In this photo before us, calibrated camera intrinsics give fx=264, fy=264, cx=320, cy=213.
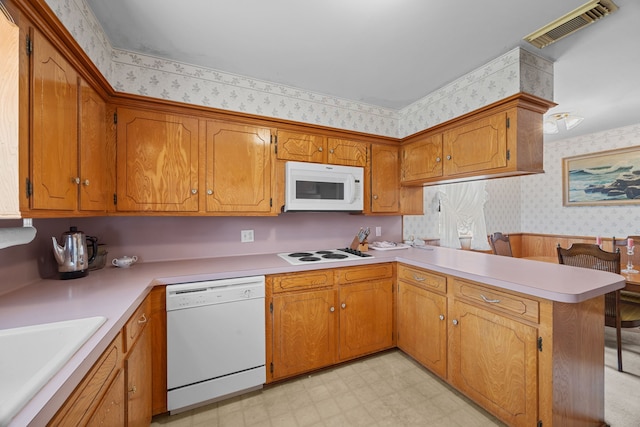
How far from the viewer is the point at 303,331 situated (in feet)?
6.66

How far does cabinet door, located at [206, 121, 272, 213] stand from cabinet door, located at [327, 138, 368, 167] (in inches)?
23.5

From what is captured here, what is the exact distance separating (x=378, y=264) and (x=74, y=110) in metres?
2.24

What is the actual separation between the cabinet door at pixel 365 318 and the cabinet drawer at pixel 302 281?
Result: 0.17 metres

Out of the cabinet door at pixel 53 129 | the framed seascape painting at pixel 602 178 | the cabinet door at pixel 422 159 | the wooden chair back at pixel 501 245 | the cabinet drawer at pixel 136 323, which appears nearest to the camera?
the cabinet door at pixel 53 129

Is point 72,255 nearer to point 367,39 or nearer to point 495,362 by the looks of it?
point 367,39

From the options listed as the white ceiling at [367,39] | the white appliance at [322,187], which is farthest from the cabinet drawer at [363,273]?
the white ceiling at [367,39]

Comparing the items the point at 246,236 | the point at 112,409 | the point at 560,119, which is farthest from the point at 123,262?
the point at 560,119

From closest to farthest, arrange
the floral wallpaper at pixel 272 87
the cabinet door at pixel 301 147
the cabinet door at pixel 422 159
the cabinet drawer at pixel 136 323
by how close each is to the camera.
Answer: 1. the cabinet drawer at pixel 136 323
2. the floral wallpaper at pixel 272 87
3. the cabinet door at pixel 301 147
4. the cabinet door at pixel 422 159

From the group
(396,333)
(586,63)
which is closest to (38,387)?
(396,333)

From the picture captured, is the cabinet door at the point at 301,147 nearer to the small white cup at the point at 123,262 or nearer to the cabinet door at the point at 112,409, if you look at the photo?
the small white cup at the point at 123,262

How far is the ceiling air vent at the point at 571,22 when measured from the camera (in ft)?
4.81

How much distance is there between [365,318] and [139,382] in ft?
5.26

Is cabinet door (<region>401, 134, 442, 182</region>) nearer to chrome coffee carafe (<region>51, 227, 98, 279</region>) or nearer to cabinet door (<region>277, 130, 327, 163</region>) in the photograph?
cabinet door (<region>277, 130, 327, 163</region>)

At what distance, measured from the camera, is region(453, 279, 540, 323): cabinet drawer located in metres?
1.40
